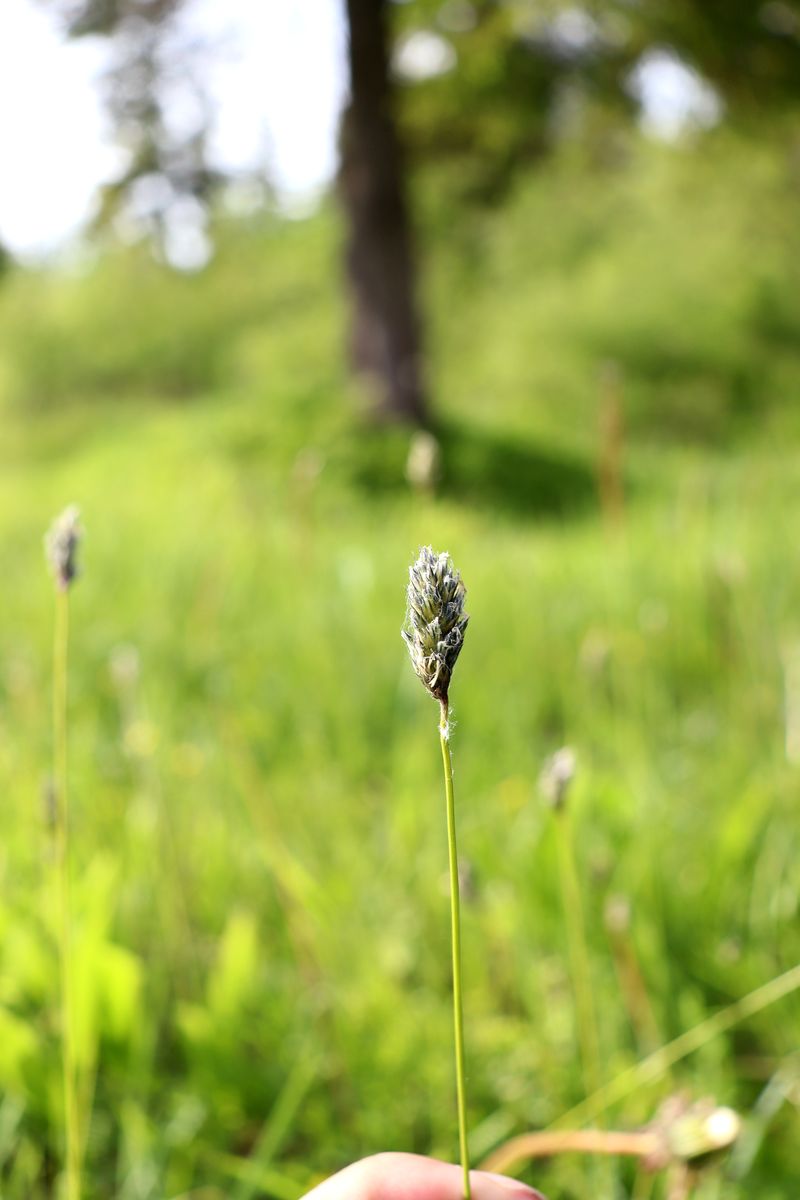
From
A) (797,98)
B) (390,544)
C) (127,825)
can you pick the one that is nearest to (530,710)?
(127,825)

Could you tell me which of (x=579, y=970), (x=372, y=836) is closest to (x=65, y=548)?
(x=579, y=970)

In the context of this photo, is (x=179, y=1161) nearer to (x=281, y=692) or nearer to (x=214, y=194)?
(x=281, y=692)

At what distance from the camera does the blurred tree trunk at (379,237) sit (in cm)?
596

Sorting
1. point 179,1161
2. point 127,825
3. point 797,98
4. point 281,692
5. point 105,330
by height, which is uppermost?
point 105,330

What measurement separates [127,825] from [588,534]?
9.80 ft

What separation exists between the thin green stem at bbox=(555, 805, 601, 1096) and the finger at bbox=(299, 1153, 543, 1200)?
26cm

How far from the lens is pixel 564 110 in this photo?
22.5 ft

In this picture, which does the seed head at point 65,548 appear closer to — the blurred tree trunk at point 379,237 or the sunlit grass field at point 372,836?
the sunlit grass field at point 372,836

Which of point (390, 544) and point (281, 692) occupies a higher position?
point (390, 544)

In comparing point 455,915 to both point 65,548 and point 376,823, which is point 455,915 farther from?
point 376,823

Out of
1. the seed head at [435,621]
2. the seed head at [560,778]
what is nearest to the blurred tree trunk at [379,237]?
the seed head at [560,778]

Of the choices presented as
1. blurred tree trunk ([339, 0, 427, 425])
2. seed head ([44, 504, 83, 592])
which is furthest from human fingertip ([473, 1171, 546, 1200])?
blurred tree trunk ([339, 0, 427, 425])

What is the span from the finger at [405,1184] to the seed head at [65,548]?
291 mm

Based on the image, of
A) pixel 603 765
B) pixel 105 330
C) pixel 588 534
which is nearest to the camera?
pixel 603 765
